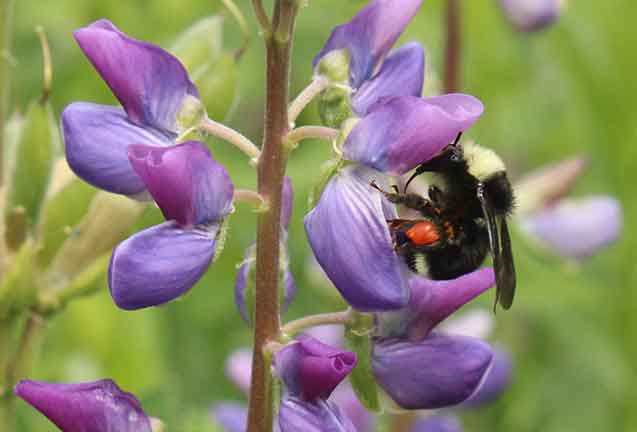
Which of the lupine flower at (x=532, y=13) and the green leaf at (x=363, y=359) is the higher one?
the lupine flower at (x=532, y=13)

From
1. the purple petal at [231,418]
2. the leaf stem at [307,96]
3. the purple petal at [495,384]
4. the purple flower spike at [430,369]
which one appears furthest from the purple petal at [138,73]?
the purple petal at [495,384]

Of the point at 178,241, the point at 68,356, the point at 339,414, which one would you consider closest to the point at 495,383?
the point at 68,356

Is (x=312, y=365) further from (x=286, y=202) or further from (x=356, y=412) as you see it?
(x=356, y=412)

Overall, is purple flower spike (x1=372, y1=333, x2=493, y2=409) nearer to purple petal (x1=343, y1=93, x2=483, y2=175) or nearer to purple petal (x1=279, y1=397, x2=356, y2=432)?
purple petal (x1=279, y1=397, x2=356, y2=432)

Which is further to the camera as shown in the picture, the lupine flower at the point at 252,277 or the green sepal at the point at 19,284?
the green sepal at the point at 19,284

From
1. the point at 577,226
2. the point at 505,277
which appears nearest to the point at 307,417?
the point at 505,277

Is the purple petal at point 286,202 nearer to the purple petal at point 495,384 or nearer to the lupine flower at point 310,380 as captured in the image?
the lupine flower at point 310,380
